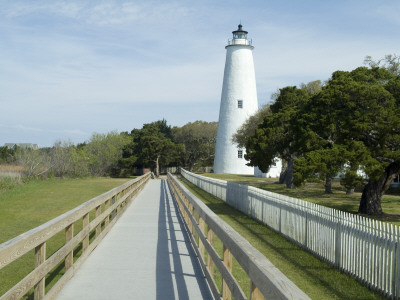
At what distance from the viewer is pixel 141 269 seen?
7059mm

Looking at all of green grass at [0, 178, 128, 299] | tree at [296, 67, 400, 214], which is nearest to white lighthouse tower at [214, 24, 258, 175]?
green grass at [0, 178, 128, 299]

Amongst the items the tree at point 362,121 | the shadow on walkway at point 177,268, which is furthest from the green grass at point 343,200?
the shadow on walkway at point 177,268

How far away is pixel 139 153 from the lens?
65125mm

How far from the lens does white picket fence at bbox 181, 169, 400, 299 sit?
760 centimetres

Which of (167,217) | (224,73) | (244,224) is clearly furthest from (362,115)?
(224,73)

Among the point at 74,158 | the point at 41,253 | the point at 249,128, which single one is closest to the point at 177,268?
the point at 41,253

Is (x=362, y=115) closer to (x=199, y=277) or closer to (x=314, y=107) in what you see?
(x=314, y=107)

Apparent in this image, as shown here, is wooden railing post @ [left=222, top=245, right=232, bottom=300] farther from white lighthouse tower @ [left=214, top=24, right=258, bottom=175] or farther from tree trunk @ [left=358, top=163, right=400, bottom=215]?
white lighthouse tower @ [left=214, top=24, right=258, bottom=175]

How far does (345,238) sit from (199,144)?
215 ft

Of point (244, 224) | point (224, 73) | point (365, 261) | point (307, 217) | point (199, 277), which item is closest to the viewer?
point (199, 277)

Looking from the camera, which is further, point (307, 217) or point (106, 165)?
point (106, 165)

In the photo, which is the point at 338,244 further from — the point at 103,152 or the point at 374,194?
the point at 103,152

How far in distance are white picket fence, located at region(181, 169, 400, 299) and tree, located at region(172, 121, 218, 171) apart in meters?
58.8

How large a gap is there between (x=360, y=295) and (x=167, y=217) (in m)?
7.30
